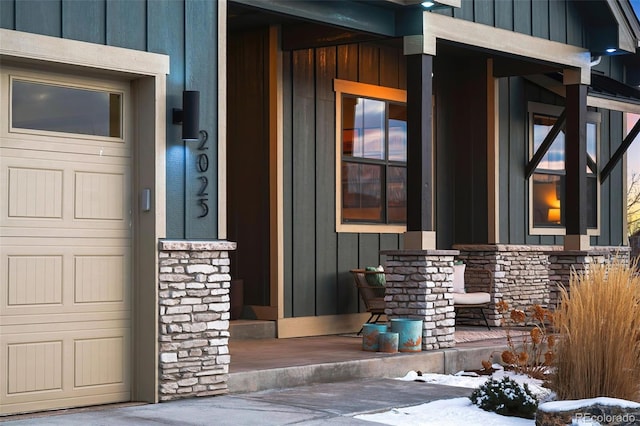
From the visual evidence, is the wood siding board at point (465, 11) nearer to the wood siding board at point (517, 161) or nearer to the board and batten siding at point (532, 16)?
the board and batten siding at point (532, 16)

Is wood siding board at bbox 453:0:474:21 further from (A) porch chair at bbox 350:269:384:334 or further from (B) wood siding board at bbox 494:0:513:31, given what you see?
(A) porch chair at bbox 350:269:384:334

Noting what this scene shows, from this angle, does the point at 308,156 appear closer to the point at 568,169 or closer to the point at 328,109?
the point at 328,109

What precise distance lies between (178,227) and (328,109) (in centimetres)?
454

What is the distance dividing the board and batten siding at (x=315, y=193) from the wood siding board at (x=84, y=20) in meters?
4.25

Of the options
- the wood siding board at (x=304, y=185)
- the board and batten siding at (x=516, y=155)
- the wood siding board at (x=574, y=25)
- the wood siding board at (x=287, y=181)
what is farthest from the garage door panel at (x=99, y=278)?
the board and batten siding at (x=516, y=155)

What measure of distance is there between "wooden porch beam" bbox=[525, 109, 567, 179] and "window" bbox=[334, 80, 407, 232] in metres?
2.42

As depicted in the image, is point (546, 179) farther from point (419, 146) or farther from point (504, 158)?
point (419, 146)

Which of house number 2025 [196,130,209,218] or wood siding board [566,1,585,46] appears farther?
wood siding board [566,1,585,46]

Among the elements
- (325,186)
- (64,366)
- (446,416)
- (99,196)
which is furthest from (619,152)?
(64,366)

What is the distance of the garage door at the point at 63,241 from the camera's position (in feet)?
23.3

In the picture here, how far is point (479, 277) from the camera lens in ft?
44.9

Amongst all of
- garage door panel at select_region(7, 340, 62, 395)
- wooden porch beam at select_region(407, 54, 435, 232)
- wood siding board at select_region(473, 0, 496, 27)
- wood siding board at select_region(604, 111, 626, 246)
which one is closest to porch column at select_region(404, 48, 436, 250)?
wooden porch beam at select_region(407, 54, 435, 232)

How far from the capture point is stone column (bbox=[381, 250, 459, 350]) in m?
10.3

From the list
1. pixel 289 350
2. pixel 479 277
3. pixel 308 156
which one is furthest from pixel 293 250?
pixel 479 277
